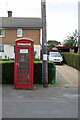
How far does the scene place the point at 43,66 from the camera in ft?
28.7

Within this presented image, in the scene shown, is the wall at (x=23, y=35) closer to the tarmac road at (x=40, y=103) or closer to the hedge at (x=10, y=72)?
the hedge at (x=10, y=72)

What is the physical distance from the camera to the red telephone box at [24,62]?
8.30m

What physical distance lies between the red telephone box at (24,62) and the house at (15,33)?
1861 centimetres

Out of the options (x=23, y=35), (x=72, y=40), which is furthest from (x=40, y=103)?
(x=72, y=40)

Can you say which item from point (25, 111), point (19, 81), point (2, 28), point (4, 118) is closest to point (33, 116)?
point (25, 111)

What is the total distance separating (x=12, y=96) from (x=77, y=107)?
2.78 meters

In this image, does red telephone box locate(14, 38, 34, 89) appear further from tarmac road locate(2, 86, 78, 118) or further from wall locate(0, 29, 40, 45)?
wall locate(0, 29, 40, 45)

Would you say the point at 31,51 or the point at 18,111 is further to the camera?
the point at 31,51

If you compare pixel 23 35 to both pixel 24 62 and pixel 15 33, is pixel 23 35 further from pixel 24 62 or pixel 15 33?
pixel 24 62

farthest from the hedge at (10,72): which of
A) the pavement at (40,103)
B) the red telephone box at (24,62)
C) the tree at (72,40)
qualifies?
the tree at (72,40)

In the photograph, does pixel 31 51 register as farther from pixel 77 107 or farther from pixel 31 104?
pixel 77 107

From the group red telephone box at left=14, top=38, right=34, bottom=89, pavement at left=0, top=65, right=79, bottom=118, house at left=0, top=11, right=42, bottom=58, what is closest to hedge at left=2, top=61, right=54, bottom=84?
pavement at left=0, top=65, right=79, bottom=118

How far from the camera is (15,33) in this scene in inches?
1078

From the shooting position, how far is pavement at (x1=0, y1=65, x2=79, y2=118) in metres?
5.15
